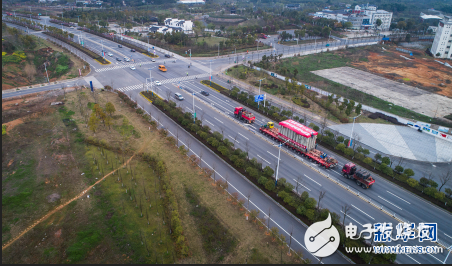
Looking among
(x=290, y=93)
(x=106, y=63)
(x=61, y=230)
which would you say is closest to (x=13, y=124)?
(x=61, y=230)

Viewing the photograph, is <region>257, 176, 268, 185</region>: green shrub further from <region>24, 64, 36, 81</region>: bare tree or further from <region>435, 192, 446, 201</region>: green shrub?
<region>24, 64, 36, 81</region>: bare tree

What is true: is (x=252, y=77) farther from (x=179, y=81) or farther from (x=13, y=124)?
(x=13, y=124)

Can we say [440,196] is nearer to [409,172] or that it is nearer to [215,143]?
[409,172]

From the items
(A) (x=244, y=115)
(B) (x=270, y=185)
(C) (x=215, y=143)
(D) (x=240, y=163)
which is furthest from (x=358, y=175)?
(A) (x=244, y=115)

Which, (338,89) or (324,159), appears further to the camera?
(338,89)

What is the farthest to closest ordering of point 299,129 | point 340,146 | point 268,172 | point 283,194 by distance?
point 340,146 < point 299,129 < point 268,172 < point 283,194

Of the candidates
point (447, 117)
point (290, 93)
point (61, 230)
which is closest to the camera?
point (61, 230)
